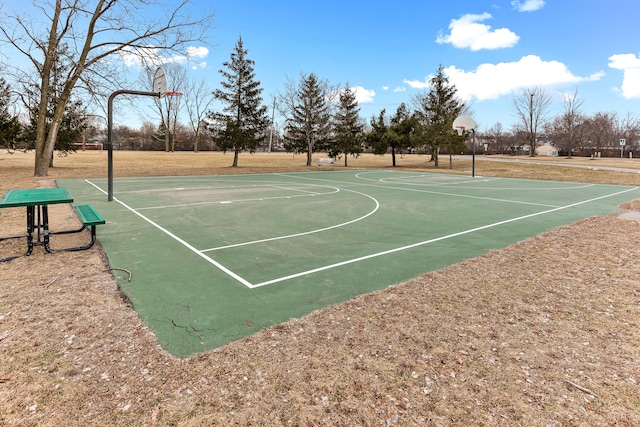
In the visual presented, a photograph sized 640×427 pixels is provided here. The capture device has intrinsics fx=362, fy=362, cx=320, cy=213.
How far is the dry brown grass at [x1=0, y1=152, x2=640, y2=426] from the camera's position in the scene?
7.04ft

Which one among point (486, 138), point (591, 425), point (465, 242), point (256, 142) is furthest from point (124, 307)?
point (486, 138)

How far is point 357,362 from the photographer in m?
2.67

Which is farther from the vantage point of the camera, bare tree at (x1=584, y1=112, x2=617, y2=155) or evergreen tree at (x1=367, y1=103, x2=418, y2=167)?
bare tree at (x1=584, y1=112, x2=617, y2=155)

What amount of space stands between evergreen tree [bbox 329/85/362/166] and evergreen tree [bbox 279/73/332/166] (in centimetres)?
98

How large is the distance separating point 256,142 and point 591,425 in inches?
1131

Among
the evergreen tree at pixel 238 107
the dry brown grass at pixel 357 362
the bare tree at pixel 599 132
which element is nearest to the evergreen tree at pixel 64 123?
the evergreen tree at pixel 238 107

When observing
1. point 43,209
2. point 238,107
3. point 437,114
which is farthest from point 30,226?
point 437,114

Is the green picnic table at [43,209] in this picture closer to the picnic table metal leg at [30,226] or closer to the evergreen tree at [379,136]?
the picnic table metal leg at [30,226]

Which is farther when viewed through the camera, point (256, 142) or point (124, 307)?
point (256, 142)

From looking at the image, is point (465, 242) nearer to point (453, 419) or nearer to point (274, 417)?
point (453, 419)

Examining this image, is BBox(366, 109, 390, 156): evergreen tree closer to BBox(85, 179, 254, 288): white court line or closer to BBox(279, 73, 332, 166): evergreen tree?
BBox(279, 73, 332, 166): evergreen tree

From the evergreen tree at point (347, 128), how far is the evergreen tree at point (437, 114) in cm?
570

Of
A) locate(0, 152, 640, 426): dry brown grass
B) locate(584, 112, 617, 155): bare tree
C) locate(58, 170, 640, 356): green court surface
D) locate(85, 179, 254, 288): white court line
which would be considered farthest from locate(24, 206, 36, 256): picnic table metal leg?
locate(584, 112, 617, 155): bare tree

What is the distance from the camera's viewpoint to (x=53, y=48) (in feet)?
52.8
